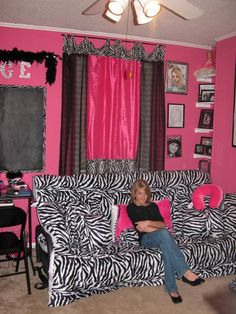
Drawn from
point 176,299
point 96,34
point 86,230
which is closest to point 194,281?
point 176,299

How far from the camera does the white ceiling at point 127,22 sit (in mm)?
3135

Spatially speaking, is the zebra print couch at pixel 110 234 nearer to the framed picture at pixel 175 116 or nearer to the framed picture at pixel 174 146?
the framed picture at pixel 174 146

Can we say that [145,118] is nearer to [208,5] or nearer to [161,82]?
[161,82]

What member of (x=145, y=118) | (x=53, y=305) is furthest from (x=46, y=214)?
(x=145, y=118)

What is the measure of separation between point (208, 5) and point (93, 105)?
1.74 metres

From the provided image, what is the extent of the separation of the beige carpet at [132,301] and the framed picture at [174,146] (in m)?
1.94

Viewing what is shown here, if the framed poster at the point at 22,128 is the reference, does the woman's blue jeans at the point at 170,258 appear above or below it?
below

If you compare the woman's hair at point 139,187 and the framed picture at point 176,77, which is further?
the framed picture at point 176,77

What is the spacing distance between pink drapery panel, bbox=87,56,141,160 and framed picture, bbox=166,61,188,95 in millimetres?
465

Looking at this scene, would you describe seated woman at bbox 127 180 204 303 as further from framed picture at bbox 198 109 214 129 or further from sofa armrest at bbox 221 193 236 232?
framed picture at bbox 198 109 214 129

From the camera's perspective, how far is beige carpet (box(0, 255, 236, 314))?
2.77 metres

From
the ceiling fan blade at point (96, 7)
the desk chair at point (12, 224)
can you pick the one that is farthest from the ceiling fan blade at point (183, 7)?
the desk chair at point (12, 224)

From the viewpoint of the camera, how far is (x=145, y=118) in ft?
14.6

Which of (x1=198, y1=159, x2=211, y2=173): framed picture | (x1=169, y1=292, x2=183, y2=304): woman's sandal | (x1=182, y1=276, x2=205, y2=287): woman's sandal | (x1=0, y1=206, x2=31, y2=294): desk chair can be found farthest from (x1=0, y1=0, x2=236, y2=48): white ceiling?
(x1=169, y1=292, x2=183, y2=304): woman's sandal
